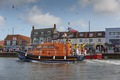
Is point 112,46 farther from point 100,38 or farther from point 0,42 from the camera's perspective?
point 0,42

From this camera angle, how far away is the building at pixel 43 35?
115 meters

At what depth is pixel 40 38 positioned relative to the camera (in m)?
117

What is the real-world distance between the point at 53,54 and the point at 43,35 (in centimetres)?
5857

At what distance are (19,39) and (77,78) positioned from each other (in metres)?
93.7

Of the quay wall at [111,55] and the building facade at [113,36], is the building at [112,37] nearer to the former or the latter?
the building facade at [113,36]

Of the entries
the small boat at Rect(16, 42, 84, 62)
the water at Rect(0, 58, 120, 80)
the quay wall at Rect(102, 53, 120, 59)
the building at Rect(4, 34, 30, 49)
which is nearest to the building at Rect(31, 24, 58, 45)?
the building at Rect(4, 34, 30, 49)

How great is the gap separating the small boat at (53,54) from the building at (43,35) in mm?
→ 53113

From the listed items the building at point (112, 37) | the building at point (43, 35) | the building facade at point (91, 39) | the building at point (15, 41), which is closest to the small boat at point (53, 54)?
the building at point (112, 37)

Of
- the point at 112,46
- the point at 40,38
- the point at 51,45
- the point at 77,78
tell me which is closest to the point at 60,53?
the point at 51,45

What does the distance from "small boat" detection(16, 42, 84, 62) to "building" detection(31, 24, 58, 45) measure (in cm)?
5311

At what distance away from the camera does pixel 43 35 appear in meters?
117

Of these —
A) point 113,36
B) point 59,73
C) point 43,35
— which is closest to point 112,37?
point 113,36

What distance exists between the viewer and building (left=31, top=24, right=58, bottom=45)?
376 ft

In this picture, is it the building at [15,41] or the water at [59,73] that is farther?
the building at [15,41]
